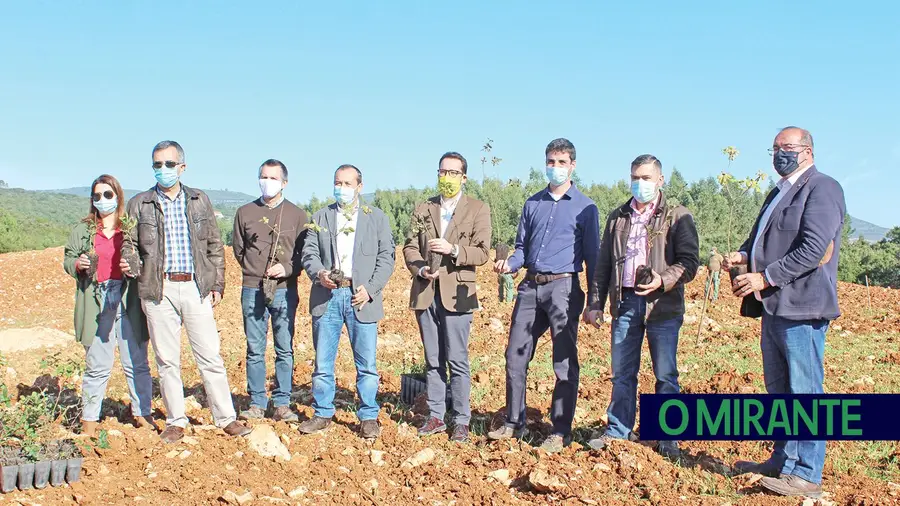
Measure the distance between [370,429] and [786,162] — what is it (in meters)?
3.37

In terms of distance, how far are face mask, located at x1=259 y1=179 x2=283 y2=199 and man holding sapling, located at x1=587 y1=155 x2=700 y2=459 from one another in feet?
8.65

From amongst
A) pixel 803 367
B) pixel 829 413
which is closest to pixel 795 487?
pixel 829 413

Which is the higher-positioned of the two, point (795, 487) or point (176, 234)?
point (176, 234)

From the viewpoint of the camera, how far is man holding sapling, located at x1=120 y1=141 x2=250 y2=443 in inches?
206

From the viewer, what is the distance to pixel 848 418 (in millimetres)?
5082

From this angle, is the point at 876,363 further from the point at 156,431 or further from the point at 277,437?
the point at 156,431

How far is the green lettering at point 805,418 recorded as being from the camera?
14.3ft

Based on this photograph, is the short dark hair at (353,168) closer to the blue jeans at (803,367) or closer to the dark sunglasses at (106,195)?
the dark sunglasses at (106,195)

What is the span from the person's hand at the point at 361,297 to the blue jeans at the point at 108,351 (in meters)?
1.64

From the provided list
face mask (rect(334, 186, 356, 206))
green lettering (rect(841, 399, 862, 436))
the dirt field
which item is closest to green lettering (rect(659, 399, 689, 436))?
the dirt field

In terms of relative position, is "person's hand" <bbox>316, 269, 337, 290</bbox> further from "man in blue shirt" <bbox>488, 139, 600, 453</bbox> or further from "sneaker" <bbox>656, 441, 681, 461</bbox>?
"sneaker" <bbox>656, 441, 681, 461</bbox>

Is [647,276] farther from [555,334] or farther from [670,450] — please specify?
[670,450]

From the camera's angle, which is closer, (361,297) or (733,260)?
(733,260)

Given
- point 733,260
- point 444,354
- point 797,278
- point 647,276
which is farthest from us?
point 444,354
